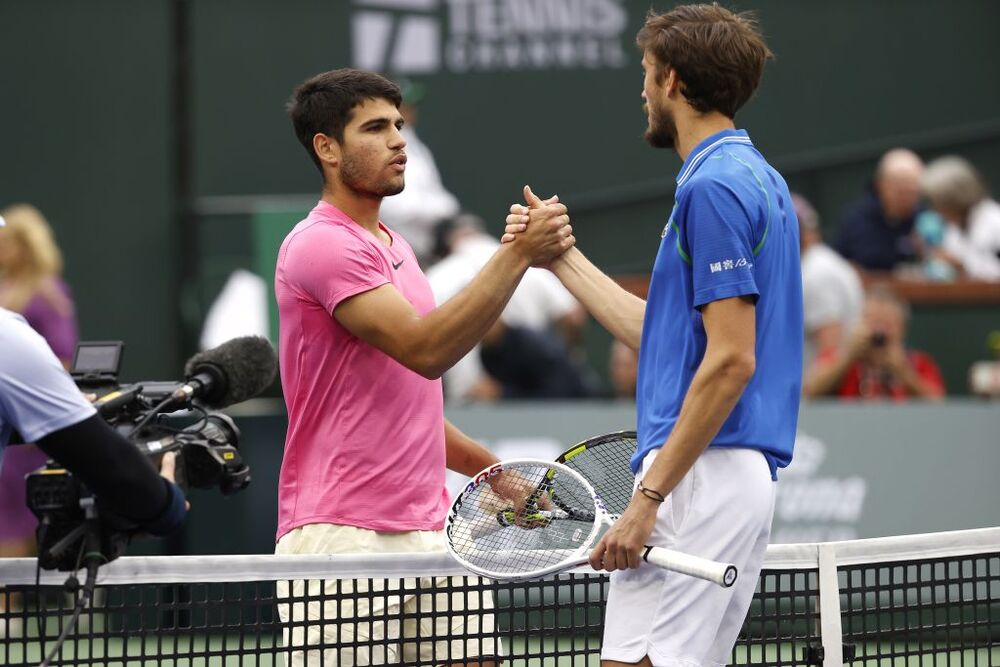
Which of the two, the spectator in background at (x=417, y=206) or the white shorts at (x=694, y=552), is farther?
the spectator in background at (x=417, y=206)

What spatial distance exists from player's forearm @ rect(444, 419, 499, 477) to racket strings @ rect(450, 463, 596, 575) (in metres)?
0.65

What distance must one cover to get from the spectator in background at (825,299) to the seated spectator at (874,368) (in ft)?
0.25

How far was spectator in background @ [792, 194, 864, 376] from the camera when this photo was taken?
8984 mm

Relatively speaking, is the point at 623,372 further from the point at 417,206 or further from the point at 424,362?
the point at 424,362

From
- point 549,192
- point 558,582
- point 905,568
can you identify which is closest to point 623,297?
point 558,582

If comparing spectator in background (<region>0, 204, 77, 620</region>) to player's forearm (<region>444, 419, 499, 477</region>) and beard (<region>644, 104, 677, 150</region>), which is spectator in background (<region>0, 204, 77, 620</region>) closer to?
player's forearm (<region>444, 419, 499, 477</region>)

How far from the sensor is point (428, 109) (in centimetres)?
1180

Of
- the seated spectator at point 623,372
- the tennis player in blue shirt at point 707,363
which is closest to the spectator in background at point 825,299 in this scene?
the seated spectator at point 623,372

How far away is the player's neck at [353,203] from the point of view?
A: 4.29 metres

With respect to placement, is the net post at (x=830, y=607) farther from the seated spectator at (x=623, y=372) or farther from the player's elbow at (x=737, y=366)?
the seated spectator at (x=623, y=372)

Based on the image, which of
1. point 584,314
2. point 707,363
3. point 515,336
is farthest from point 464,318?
point 584,314

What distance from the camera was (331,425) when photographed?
4117 mm

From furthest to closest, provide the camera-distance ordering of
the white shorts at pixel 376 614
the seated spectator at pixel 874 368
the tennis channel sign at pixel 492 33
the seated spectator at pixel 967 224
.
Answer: the tennis channel sign at pixel 492 33
the seated spectator at pixel 967 224
the seated spectator at pixel 874 368
the white shorts at pixel 376 614

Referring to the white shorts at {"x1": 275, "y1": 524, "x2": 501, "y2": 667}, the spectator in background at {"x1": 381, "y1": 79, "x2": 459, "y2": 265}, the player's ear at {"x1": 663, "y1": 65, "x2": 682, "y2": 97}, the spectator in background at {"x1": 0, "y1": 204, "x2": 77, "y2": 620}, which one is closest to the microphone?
the white shorts at {"x1": 275, "y1": 524, "x2": 501, "y2": 667}
